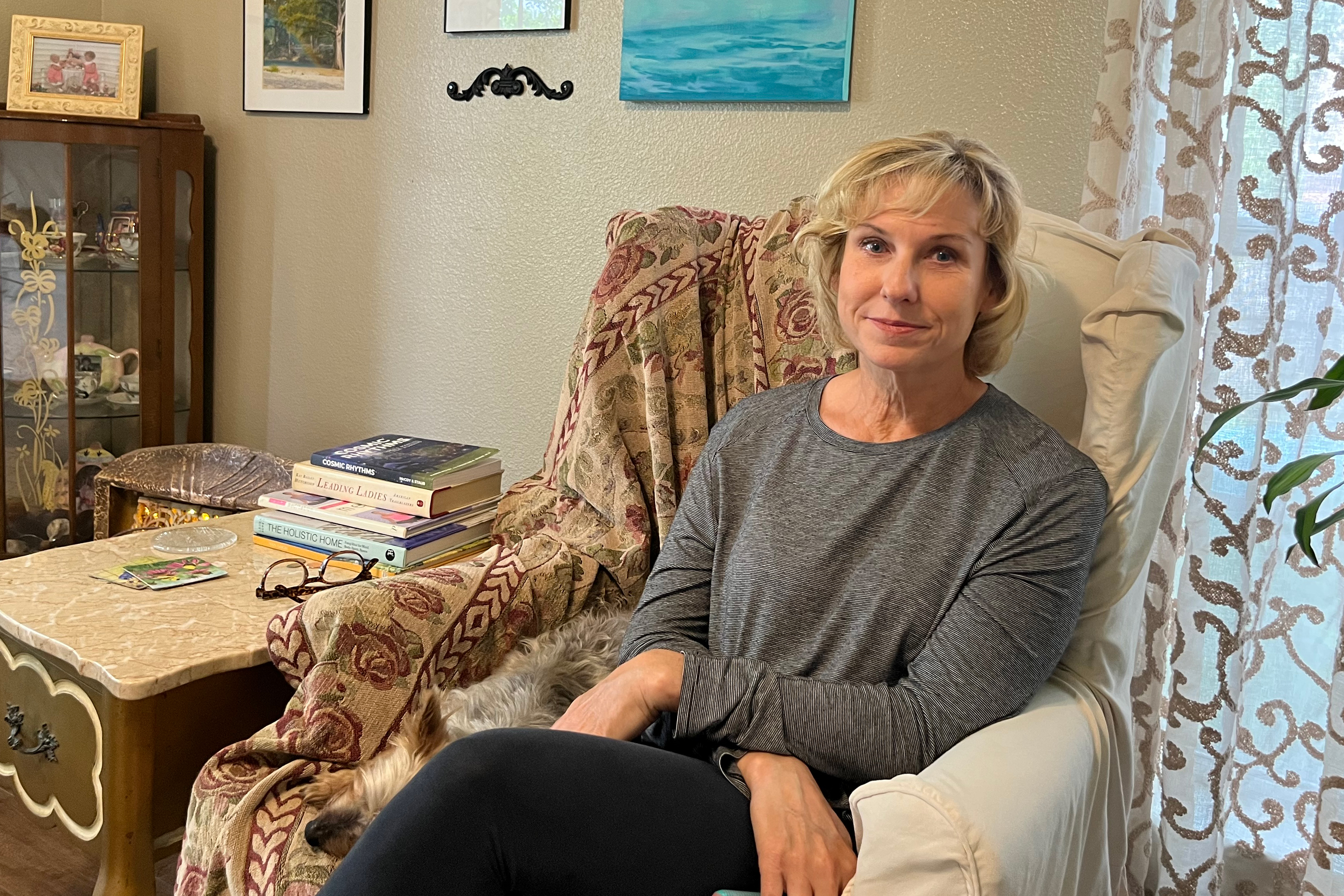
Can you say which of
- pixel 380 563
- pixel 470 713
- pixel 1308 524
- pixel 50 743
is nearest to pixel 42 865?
pixel 50 743

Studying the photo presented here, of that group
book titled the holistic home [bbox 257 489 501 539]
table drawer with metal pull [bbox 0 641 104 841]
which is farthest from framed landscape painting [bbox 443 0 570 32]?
table drawer with metal pull [bbox 0 641 104 841]

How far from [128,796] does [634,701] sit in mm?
722

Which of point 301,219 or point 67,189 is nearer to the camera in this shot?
point 67,189

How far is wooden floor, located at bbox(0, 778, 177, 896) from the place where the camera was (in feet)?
6.37

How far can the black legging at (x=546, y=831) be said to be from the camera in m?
1.05

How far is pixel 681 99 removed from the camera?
2229 millimetres

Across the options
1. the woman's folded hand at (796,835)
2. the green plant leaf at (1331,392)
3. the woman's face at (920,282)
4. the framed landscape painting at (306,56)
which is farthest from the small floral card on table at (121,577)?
the green plant leaf at (1331,392)

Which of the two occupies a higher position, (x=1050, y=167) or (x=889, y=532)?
(x=1050, y=167)

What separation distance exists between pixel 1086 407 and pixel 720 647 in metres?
0.53

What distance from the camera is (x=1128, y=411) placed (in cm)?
133

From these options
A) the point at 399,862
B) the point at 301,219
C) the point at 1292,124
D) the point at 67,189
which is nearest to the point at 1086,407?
the point at 1292,124

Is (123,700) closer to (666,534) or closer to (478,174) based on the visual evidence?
(666,534)

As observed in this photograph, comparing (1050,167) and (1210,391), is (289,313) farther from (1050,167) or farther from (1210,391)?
(1210,391)

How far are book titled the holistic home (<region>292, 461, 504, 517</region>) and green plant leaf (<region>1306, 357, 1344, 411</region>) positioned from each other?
1.29 meters
